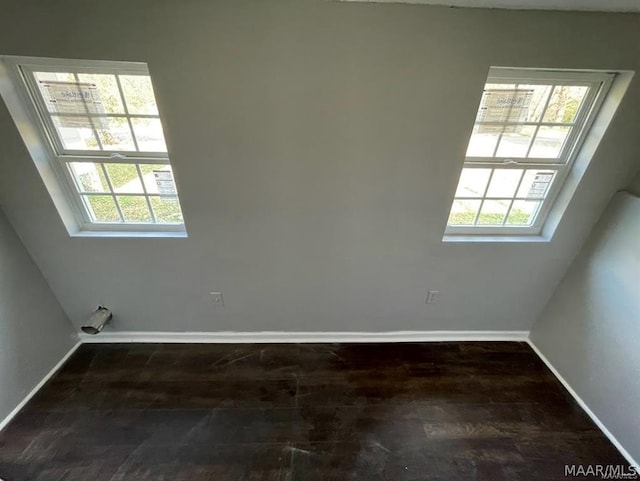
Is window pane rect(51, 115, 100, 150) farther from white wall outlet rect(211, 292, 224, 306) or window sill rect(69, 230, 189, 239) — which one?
white wall outlet rect(211, 292, 224, 306)

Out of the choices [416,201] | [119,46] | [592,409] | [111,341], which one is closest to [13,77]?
[119,46]

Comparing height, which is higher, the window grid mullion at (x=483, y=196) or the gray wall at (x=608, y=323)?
the window grid mullion at (x=483, y=196)

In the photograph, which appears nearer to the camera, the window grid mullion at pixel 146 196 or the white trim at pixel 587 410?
the white trim at pixel 587 410

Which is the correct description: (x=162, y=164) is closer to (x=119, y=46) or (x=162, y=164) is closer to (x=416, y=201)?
(x=119, y=46)

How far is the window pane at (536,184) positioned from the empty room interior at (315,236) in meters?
0.01

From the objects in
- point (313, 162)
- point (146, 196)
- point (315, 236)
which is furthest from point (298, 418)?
point (146, 196)

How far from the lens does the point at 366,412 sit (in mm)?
1678

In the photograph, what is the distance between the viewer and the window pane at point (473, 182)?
1.70 m

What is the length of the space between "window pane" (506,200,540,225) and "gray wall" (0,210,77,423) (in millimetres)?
3159

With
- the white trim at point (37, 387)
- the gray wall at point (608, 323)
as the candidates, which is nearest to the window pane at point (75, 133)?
the white trim at point (37, 387)

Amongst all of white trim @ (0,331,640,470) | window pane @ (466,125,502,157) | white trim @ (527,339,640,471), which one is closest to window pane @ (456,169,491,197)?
window pane @ (466,125,502,157)

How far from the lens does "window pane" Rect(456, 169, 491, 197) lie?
1.70m

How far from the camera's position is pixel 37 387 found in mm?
1752

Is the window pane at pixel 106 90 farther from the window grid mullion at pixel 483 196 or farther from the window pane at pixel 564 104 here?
the window pane at pixel 564 104
